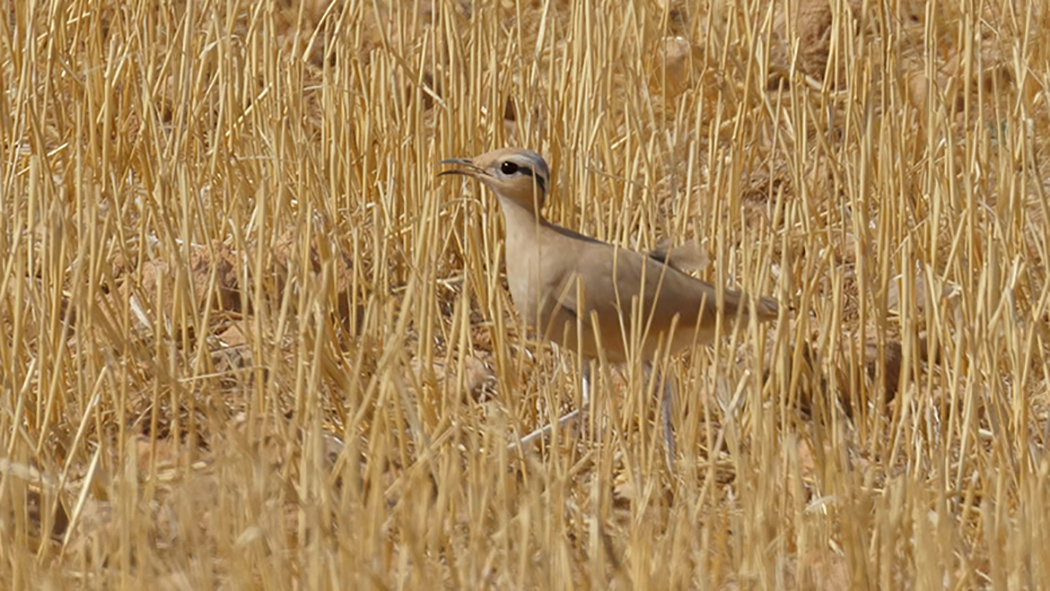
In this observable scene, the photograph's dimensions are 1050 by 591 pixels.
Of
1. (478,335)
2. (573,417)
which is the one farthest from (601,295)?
(478,335)

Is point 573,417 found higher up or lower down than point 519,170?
lower down

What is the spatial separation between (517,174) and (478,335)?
58 cm

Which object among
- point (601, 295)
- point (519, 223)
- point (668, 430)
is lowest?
point (668, 430)

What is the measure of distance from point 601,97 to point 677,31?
163 centimetres

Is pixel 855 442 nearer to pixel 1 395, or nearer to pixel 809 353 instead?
pixel 809 353

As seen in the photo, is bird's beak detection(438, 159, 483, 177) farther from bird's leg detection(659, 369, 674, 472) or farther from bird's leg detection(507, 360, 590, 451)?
bird's leg detection(659, 369, 674, 472)

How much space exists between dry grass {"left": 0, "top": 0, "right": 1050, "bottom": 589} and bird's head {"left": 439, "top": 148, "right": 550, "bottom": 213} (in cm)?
13

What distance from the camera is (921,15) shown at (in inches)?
197

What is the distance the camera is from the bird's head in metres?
3.09

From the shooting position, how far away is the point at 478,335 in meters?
3.58

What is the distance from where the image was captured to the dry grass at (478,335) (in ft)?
6.91

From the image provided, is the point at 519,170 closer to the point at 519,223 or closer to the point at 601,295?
the point at 519,223

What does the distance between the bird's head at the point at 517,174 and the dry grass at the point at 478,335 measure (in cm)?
13

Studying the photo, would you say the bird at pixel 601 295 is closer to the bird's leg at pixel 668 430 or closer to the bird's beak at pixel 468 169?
the bird's leg at pixel 668 430
